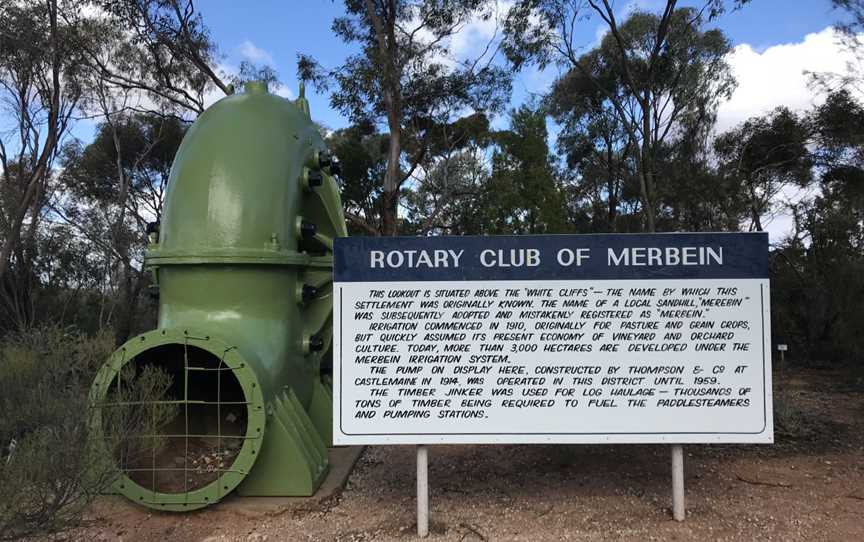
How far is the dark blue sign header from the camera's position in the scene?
4.44 meters

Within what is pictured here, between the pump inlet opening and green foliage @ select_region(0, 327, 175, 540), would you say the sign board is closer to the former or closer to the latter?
the pump inlet opening

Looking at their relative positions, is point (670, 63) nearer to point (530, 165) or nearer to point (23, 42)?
point (530, 165)

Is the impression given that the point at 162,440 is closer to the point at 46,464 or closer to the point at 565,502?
the point at 46,464

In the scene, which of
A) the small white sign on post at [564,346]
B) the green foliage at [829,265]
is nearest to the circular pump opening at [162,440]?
the small white sign on post at [564,346]

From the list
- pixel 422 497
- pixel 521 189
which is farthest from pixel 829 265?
pixel 422 497

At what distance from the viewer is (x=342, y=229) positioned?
23.9 feet

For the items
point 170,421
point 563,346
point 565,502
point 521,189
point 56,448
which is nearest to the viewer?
point 56,448

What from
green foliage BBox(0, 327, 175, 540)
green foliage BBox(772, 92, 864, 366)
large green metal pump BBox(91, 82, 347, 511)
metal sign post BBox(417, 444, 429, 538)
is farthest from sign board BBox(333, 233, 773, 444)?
green foliage BBox(772, 92, 864, 366)

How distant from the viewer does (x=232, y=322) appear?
5.21 meters

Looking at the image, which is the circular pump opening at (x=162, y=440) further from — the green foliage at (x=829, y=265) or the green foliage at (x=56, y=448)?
the green foliage at (x=829, y=265)

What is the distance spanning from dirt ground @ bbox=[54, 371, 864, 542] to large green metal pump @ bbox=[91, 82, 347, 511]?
31 cm

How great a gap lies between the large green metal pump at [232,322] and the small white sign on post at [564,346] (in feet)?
3.26

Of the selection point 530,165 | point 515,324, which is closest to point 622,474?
point 515,324

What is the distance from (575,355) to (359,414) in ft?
5.24
